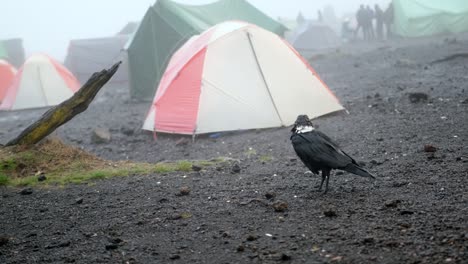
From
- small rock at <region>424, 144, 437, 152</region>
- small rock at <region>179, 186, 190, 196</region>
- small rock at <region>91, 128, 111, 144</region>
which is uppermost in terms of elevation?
small rock at <region>424, 144, 437, 152</region>

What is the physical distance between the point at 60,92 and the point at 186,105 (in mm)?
9361

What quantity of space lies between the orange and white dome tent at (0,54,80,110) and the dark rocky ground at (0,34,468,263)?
9.92 m

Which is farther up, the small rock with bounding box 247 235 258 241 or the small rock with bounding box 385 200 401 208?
the small rock with bounding box 385 200 401 208

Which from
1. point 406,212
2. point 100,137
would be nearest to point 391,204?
point 406,212

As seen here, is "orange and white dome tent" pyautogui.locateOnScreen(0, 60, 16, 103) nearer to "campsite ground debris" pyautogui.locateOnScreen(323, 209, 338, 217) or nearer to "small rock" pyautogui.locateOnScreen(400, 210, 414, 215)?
"campsite ground debris" pyautogui.locateOnScreen(323, 209, 338, 217)

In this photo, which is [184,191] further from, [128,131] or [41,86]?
[41,86]

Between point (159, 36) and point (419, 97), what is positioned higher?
point (159, 36)

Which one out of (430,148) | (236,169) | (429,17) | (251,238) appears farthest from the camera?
(429,17)

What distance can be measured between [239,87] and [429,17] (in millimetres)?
19265

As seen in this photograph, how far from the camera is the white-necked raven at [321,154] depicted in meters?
4.65

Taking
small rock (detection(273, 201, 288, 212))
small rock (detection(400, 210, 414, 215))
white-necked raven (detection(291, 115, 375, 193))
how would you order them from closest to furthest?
small rock (detection(400, 210, 414, 215)) → small rock (detection(273, 201, 288, 212)) → white-necked raven (detection(291, 115, 375, 193))

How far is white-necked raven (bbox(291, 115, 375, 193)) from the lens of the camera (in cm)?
465

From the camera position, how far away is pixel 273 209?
4.54 metres

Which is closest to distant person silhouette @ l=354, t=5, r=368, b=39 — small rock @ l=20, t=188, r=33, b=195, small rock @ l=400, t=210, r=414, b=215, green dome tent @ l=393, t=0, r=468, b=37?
green dome tent @ l=393, t=0, r=468, b=37
